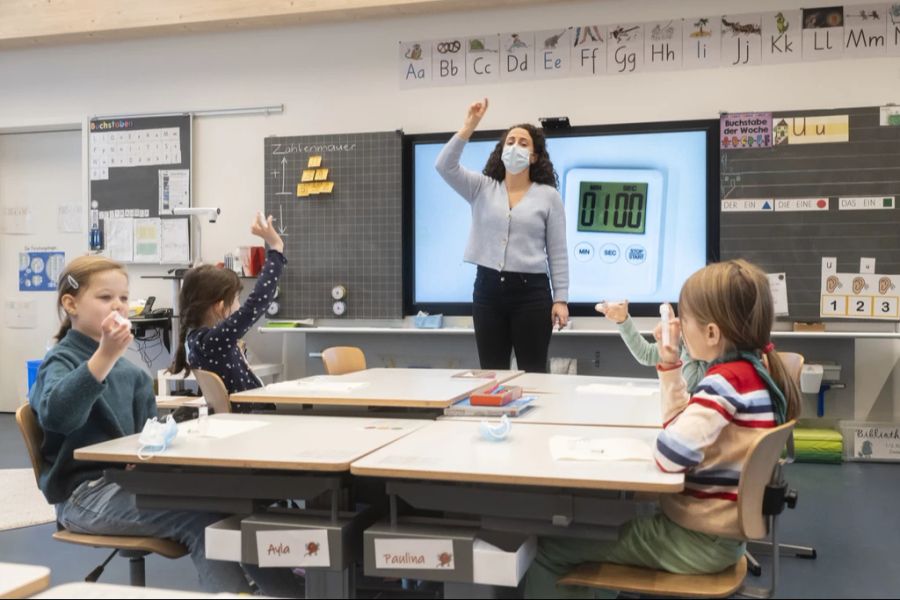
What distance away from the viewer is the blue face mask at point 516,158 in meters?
3.27

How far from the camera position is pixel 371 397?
89.5 inches

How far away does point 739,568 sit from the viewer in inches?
63.6

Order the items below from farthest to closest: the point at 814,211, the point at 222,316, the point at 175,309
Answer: the point at 175,309 < the point at 814,211 < the point at 222,316

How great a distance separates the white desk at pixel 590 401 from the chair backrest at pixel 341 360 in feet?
2.85

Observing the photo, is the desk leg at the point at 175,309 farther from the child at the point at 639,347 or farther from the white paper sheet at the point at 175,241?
the child at the point at 639,347

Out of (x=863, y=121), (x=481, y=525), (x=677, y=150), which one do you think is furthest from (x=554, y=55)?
(x=481, y=525)

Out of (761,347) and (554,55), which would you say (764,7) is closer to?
(554,55)

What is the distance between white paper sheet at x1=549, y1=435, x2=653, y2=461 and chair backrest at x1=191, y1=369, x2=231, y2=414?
1.08 meters

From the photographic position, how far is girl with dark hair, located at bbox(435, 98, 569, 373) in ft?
10.5

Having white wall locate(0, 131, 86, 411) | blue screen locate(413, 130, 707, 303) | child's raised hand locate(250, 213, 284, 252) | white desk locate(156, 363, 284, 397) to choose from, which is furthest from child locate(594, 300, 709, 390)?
white wall locate(0, 131, 86, 411)

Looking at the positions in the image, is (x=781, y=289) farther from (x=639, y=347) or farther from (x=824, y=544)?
(x=639, y=347)

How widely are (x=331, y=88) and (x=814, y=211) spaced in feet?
10.2

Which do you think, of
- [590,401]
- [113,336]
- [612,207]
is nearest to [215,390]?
[113,336]

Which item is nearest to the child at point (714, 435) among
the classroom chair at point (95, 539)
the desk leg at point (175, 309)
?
the classroom chair at point (95, 539)
